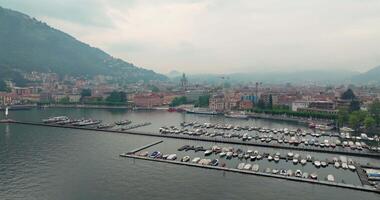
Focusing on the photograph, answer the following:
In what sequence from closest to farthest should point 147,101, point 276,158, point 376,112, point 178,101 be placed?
1. point 276,158
2. point 376,112
3. point 147,101
4. point 178,101

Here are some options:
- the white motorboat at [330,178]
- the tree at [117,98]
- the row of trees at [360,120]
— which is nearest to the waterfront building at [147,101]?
the tree at [117,98]

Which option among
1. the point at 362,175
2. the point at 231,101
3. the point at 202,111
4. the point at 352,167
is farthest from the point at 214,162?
the point at 231,101

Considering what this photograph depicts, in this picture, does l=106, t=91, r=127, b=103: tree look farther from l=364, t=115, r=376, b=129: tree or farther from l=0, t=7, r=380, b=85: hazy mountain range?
l=364, t=115, r=376, b=129: tree

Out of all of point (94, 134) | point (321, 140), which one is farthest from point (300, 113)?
point (94, 134)

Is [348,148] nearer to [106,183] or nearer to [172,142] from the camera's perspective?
[172,142]

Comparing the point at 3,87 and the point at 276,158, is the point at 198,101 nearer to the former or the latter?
the point at 276,158

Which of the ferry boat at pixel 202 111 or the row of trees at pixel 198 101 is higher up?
the row of trees at pixel 198 101

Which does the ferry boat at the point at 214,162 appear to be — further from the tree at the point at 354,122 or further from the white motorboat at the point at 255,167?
the tree at the point at 354,122

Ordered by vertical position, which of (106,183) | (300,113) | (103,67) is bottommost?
(106,183)
